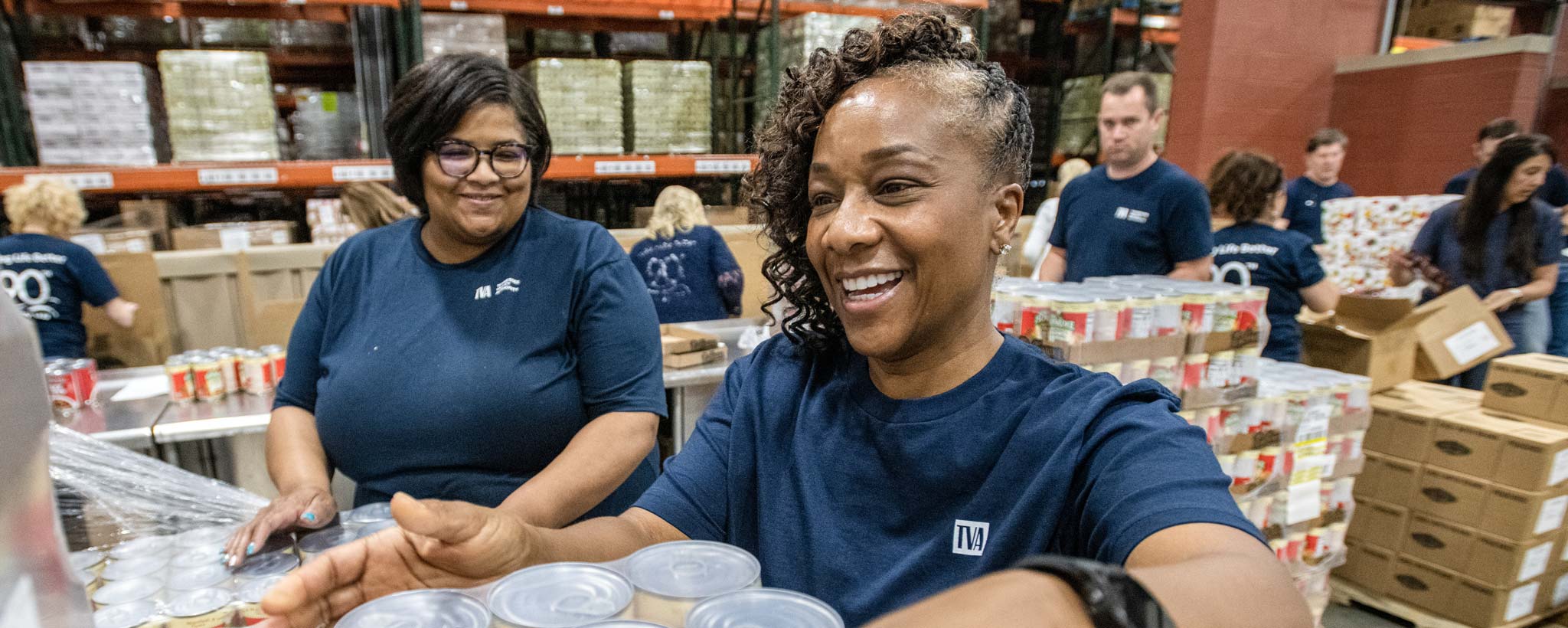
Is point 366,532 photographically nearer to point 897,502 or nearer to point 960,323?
point 897,502

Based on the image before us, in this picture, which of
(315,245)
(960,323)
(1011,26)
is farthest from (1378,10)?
(315,245)

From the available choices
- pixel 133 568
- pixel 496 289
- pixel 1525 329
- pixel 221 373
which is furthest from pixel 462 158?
pixel 1525 329

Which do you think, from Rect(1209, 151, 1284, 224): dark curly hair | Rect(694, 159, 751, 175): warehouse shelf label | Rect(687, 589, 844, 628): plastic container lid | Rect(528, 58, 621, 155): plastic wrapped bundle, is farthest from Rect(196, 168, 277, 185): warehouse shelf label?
Rect(1209, 151, 1284, 224): dark curly hair

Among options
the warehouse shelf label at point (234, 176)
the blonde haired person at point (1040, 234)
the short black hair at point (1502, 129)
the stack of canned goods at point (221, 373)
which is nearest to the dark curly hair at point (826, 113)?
the stack of canned goods at point (221, 373)

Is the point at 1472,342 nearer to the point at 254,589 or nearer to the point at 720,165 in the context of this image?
the point at 720,165

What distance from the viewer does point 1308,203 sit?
5387 millimetres

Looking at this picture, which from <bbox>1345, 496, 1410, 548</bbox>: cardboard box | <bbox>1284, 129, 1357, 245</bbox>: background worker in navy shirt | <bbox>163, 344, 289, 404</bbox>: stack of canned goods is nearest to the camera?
<bbox>163, 344, 289, 404</bbox>: stack of canned goods

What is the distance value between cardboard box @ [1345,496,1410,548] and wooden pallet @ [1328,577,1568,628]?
215 mm

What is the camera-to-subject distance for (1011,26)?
684 centimetres

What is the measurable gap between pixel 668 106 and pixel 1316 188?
437 centimetres

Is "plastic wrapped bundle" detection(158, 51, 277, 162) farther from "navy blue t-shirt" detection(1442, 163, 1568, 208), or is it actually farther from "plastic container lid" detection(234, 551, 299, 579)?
"navy blue t-shirt" detection(1442, 163, 1568, 208)

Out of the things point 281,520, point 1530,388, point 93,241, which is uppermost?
point 93,241

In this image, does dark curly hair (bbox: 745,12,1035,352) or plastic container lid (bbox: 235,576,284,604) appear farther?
plastic container lid (bbox: 235,576,284,604)

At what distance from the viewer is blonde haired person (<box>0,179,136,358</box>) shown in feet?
Answer: 10.6
